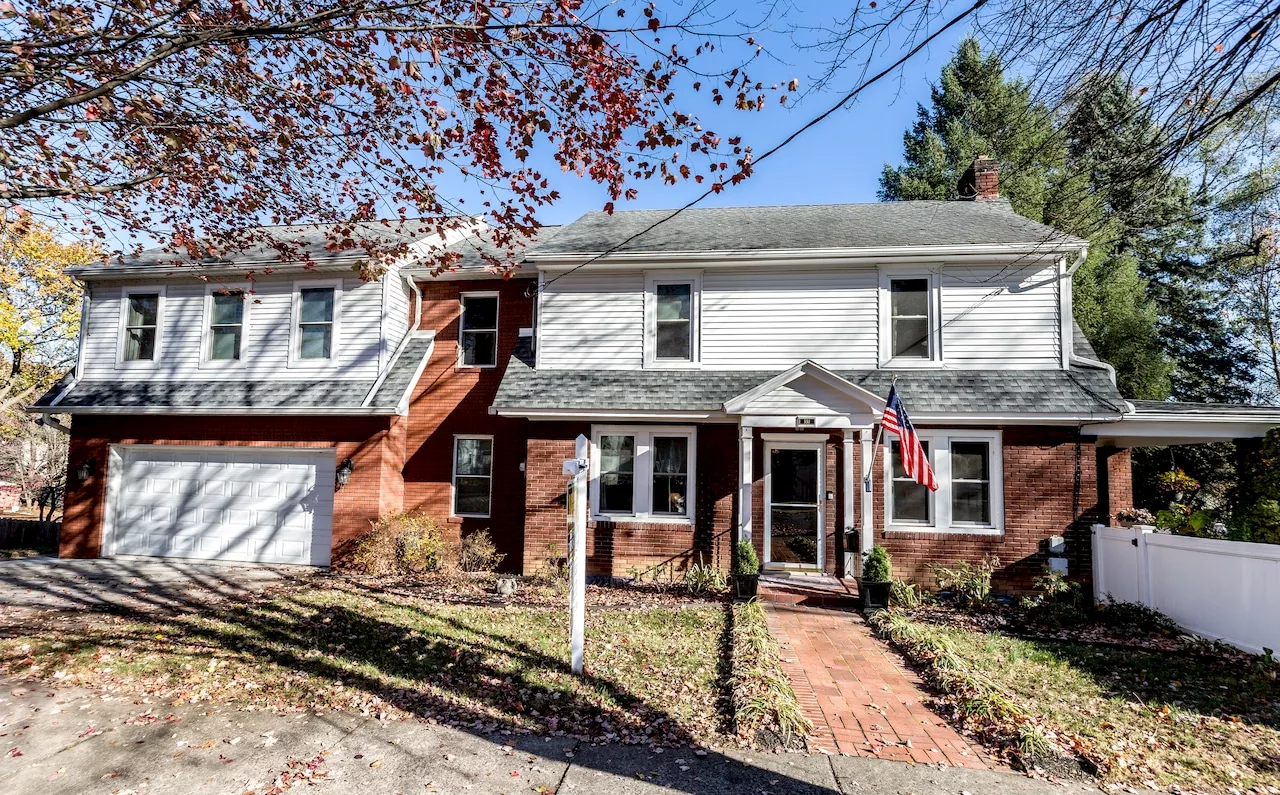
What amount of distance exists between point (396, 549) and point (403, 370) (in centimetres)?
339

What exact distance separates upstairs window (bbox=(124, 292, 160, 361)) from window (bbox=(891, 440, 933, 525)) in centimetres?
1474

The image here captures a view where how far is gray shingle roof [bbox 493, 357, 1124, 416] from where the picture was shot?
395 inches

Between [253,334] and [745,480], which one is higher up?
[253,334]

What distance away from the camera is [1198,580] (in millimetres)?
8156

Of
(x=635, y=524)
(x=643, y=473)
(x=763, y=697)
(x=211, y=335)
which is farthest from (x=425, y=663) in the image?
(x=211, y=335)

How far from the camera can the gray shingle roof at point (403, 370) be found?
11.8m

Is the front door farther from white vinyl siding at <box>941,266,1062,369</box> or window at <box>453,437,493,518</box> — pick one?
window at <box>453,437,493,518</box>

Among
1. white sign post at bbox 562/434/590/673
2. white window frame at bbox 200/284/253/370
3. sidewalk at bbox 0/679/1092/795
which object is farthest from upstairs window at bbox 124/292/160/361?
white sign post at bbox 562/434/590/673

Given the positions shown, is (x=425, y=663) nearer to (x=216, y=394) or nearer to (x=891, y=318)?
(x=216, y=394)

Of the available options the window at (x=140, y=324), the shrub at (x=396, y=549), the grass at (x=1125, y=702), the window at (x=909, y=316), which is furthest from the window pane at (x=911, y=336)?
the window at (x=140, y=324)

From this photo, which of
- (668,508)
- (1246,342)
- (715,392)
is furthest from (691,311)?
(1246,342)

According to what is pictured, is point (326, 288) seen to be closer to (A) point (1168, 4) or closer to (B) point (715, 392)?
(B) point (715, 392)

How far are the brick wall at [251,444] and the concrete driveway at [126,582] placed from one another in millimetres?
811

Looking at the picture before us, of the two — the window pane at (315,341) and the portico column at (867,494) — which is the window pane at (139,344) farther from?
the portico column at (867,494)
